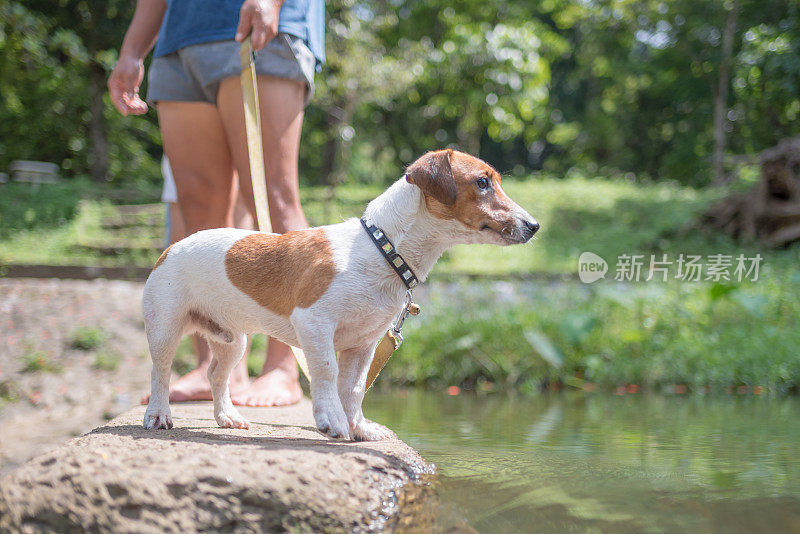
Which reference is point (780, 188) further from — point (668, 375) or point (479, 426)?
point (479, 426)

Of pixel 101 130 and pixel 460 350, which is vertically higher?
pixel 101 130

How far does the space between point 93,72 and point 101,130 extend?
1.24m

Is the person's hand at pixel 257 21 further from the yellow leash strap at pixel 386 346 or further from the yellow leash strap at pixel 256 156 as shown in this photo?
the yellow leash strap at pixel 386 346

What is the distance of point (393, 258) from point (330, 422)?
50 centimetres

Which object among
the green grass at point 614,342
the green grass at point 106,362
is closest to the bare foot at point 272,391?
the green grass at point 106,362

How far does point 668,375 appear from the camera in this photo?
577 centimetres

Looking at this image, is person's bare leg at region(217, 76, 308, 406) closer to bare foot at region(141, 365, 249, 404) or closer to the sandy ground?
bare foot at region(141, 365, 249, 404)

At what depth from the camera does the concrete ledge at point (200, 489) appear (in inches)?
59.9

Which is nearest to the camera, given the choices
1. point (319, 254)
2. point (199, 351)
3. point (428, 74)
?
point (319, 254)

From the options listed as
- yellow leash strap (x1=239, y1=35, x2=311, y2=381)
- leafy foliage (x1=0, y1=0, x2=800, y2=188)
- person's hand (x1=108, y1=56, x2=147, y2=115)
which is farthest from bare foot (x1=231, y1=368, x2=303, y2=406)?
leafy foliage (x1=0, y1=0, x2=800, y2=188)

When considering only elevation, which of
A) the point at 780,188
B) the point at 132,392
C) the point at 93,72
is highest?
the point at 93,72

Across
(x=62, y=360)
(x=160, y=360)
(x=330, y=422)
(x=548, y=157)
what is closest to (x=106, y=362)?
(x=62, y=360)

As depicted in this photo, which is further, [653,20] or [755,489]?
[653,20]

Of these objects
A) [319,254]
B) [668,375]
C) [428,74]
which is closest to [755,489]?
[319,254]
